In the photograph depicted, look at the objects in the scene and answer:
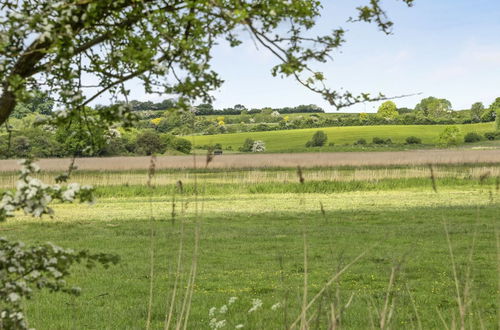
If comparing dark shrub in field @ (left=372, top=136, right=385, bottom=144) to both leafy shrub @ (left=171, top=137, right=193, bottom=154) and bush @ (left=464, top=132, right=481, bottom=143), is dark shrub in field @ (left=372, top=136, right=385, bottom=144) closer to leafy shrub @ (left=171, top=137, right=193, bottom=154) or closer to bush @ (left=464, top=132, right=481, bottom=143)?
bush @ (left=464, top=132, right=481, bottom=143)

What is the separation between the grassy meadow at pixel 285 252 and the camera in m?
7.23

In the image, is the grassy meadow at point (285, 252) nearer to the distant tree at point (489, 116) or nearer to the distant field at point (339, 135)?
the distant field at point (339, 135)

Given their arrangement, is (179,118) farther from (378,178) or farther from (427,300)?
(378,178)

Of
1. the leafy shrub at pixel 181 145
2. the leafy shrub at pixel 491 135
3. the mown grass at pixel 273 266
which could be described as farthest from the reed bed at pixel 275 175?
the leafy shrub at pixel 491 135

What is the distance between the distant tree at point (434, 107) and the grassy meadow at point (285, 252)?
106m

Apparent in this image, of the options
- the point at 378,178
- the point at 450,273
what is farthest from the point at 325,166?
the point at 450,273

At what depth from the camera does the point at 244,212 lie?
25453mm

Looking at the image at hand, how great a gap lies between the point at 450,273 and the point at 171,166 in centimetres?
3369

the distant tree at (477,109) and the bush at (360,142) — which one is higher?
the distant tree at (477,109)

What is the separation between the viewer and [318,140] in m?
92.1

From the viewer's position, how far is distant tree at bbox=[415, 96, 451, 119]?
139 m

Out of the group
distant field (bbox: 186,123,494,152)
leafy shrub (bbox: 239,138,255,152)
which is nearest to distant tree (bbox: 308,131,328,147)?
distant field (bbox: 186,123,494,152)

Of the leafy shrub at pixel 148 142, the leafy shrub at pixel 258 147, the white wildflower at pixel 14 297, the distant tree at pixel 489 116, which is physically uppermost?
the distant tree at pixel 489 116

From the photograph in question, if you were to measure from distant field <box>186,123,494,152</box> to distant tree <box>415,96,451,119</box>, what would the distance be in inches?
1110
